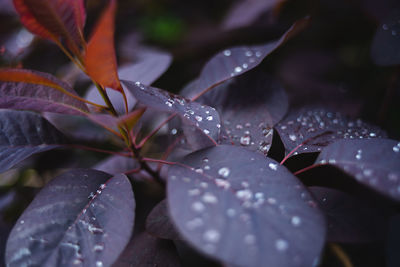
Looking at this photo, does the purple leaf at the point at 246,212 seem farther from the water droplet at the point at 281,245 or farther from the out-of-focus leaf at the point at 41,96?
the out-of-focus leaf at the point at 41,96

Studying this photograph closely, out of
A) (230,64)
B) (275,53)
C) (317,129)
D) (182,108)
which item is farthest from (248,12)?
(182,108)

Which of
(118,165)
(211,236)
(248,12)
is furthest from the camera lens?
(248,12)

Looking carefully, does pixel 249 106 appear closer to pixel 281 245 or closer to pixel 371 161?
pixel 371 161

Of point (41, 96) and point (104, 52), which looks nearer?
point (104, 52)

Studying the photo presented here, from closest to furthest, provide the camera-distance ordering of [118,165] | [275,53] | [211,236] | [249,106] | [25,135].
→ [211,236]
[25,135]
[249,106]
[118,165]
[275,53]

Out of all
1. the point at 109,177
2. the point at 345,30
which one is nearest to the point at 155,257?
the point at 109,177

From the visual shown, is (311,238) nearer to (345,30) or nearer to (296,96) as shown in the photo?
(296,96)

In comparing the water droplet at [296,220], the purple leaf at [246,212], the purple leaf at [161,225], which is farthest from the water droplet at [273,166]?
the purple leaf at [161,225]
